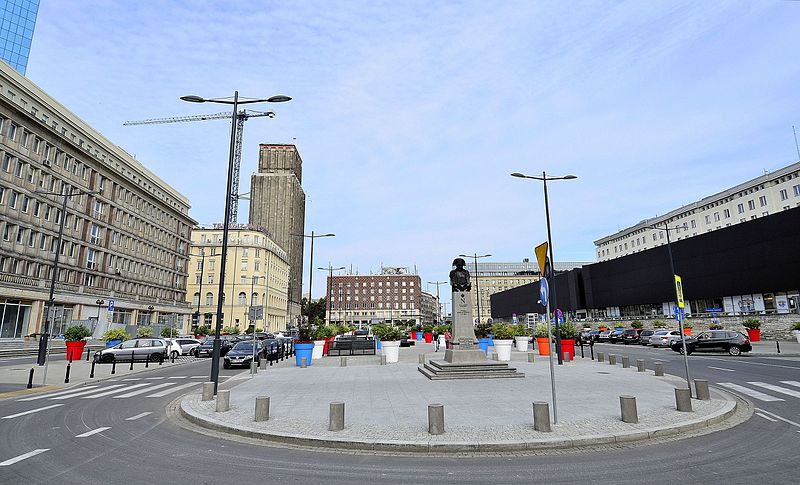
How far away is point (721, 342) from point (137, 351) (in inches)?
1391

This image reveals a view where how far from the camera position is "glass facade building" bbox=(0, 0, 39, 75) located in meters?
88.6

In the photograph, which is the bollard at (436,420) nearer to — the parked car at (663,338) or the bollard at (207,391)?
the bollard at (207,391)

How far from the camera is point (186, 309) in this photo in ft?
261

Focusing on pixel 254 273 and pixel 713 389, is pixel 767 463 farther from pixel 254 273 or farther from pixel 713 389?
pixel 254 273

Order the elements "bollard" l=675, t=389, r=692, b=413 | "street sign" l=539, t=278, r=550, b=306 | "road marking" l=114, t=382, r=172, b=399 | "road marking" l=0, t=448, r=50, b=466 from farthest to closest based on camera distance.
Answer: "road marking" l=114, t=382, r=172, b=399, "bollard" l=675, t=389, r=692, b=413, "street sign" l=539, t=278, r=550, b=306, "road marking" l=0, t=448, r=50, b=466

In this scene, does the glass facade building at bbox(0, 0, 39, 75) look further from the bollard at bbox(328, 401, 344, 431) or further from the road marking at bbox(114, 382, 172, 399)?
the bollard at bbox(328, 401, 344, 431)

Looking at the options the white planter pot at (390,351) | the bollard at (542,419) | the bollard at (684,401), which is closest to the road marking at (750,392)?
the bollard at (684,401)

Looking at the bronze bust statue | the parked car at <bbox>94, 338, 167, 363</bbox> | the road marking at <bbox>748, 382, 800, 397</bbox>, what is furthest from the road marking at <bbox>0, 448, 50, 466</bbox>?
the parked car at <bbox>94, 338, 167, 363</bbox>

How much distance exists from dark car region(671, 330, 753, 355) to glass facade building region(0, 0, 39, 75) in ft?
390

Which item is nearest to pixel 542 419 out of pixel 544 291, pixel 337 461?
pixel 544 291

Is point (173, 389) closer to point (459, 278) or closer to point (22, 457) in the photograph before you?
point (22, 457)

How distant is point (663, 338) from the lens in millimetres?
36062

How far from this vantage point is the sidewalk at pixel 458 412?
7641mm

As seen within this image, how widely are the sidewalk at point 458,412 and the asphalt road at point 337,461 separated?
1.21 ft
